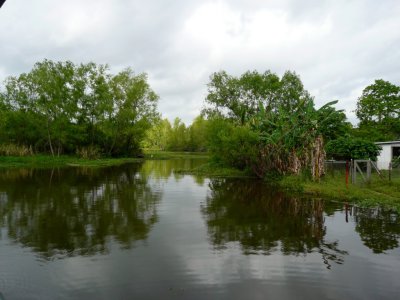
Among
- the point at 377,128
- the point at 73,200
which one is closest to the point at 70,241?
the point at 73,200

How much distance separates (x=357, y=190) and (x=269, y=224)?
8.14 meters

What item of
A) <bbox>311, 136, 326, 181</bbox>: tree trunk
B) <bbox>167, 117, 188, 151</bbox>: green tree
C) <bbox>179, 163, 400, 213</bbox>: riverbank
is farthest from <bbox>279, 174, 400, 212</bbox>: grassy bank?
<bbox>167, 117, 188, 151</bbox>: green tree

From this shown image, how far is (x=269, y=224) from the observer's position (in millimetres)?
11812

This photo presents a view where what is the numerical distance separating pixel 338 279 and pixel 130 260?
195 inches

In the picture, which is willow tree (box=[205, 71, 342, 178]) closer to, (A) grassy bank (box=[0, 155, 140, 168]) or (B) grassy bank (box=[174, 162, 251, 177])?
(B) grassy bank (box=[174, 162, 251, 177])

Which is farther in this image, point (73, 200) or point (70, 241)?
point (73, 200)

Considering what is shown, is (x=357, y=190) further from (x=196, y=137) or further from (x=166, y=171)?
(x=196, y=137)

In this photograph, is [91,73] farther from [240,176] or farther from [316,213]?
[316,213]

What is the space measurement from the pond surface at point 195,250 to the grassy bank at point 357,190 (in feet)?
4.27

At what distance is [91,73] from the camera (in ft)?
171

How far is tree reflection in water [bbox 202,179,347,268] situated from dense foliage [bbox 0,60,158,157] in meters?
36.3

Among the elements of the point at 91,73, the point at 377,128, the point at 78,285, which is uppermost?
the point at 91,73

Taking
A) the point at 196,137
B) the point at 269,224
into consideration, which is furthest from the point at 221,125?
the point at 196,137

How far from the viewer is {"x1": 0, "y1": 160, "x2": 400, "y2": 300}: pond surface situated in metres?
6.56
